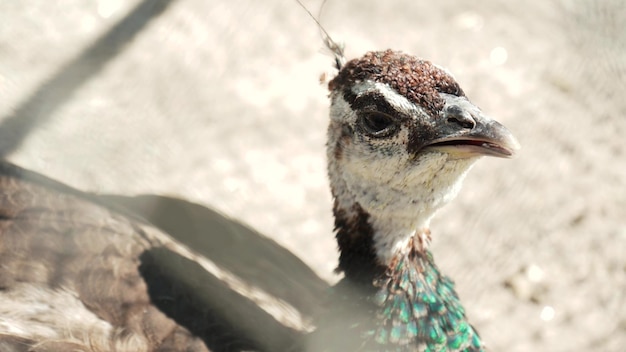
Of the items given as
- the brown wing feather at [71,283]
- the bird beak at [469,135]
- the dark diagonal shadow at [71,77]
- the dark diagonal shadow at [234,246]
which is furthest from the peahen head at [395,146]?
the dark diagonal shadow at [71,77]

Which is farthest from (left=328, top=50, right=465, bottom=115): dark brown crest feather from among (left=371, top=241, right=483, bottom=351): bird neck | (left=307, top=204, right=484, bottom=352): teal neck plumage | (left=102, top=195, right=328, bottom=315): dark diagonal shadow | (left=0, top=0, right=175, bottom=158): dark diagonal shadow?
(left=0, top=0, right=175, bottom=158): dark diagonal shadow

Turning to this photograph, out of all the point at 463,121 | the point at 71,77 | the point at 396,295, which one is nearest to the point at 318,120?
the point at 71,77

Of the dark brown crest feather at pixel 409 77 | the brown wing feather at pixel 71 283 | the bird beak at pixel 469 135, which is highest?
the dark brown crest feather at pixel 409 77

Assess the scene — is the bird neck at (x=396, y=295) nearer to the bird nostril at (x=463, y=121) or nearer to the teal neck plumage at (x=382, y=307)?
the teal neck plumage at (x=382, y=307)

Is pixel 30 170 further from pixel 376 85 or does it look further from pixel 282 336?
pixel 376 85

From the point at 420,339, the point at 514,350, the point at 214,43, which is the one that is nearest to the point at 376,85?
the point at 420,339

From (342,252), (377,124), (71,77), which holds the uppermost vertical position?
(71,77)

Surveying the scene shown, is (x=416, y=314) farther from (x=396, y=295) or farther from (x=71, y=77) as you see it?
(x=71, y=77)
